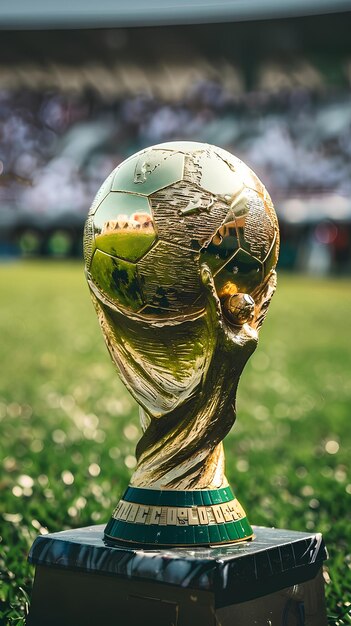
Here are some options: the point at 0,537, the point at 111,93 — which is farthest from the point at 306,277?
the point at 0,537

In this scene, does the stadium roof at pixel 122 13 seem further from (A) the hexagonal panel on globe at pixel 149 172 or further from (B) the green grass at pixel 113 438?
(A) the hexagonal panel on globe at pixel 149 172

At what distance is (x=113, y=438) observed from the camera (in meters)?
4.30

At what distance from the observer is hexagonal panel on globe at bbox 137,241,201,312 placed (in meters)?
1.80

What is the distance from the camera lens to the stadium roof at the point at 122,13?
24.6 meters

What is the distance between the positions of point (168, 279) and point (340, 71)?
1010 inches

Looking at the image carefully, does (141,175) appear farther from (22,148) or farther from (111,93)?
(111,93)

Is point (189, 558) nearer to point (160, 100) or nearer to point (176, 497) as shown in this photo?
point (176, 497)

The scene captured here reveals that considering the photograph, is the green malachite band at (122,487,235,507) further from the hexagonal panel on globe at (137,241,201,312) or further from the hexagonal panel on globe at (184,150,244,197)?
the hexagonal panel on globe at (184,150,244,197)

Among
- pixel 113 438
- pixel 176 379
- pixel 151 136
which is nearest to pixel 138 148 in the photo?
pixel 151 136

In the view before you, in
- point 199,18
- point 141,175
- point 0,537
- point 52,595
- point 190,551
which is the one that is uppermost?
point 199,18

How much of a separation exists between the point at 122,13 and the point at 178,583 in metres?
25.5

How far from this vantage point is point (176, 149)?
6.22 feet

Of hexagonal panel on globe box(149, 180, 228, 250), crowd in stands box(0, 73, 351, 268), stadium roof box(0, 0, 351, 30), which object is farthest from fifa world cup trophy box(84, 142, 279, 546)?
stadium roof box(0, 0, 351, 30)

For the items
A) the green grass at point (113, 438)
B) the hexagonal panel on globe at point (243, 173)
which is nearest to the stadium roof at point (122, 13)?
the green grass at point (113, 438)
